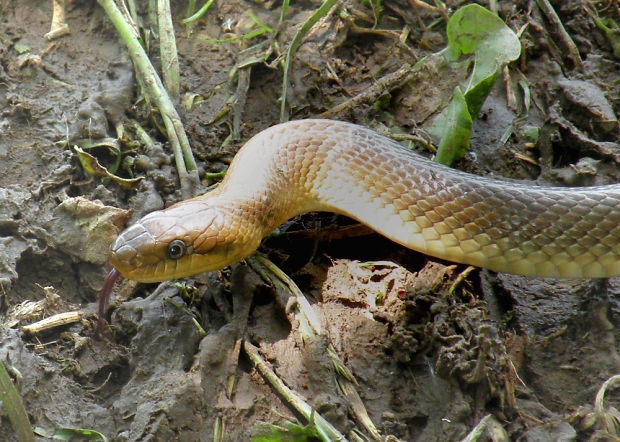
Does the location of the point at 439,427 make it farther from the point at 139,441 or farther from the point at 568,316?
the point at 139,441

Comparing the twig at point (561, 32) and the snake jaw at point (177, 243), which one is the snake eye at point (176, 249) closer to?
the snake jaw at point (177, 243)

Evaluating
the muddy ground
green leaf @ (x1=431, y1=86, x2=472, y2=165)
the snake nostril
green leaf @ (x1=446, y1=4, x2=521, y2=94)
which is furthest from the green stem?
green leaf @ (x1=446, y1=4, x2=521, y2=94)

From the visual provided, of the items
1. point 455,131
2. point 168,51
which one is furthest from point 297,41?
point 455,131

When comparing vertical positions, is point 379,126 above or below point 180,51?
below

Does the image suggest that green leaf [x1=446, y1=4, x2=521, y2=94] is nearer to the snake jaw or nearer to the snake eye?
the snake jaw

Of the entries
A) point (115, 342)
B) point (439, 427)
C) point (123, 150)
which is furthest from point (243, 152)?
point (439, 427)
